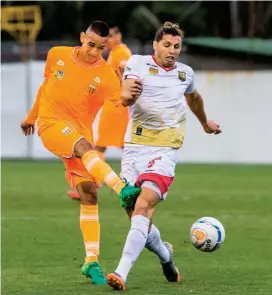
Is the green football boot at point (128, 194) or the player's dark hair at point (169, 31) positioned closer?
the green football boot at point (128, 194)

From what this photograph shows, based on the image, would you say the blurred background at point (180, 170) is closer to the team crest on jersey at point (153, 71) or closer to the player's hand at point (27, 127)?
the player's hand at point (27, 127)

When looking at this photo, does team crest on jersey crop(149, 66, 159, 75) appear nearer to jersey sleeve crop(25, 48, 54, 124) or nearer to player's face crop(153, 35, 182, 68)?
player's face crop(153, 35, 182, 68)

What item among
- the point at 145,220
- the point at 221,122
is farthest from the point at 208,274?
the point at 221,122

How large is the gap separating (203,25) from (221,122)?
41.1ft

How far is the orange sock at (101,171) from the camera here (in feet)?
27.9

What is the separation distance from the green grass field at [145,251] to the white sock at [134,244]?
190mm

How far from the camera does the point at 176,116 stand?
28.6 feet

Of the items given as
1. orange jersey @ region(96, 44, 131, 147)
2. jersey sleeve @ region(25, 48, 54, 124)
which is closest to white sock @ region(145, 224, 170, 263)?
jersey sleeve @ region(25, 48, 54, 124)

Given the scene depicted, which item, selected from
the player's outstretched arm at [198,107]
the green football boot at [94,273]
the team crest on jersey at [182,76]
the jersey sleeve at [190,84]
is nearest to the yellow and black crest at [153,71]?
the team crest on jersey at [182,76]

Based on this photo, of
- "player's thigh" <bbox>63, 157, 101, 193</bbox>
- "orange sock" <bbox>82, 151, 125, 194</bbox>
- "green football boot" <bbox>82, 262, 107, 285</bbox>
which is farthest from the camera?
"player's thigh" <bbox>63, 157, 101, 193</bbox>

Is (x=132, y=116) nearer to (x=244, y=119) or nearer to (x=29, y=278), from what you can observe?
(x=29, y=278)

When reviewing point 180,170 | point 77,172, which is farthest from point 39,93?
point 180,170

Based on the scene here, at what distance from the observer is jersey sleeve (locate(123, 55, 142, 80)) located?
847 cm

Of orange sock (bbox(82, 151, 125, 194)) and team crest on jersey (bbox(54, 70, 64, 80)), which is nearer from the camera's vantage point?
orange sock (bbox(82, 151, 125, 194))
